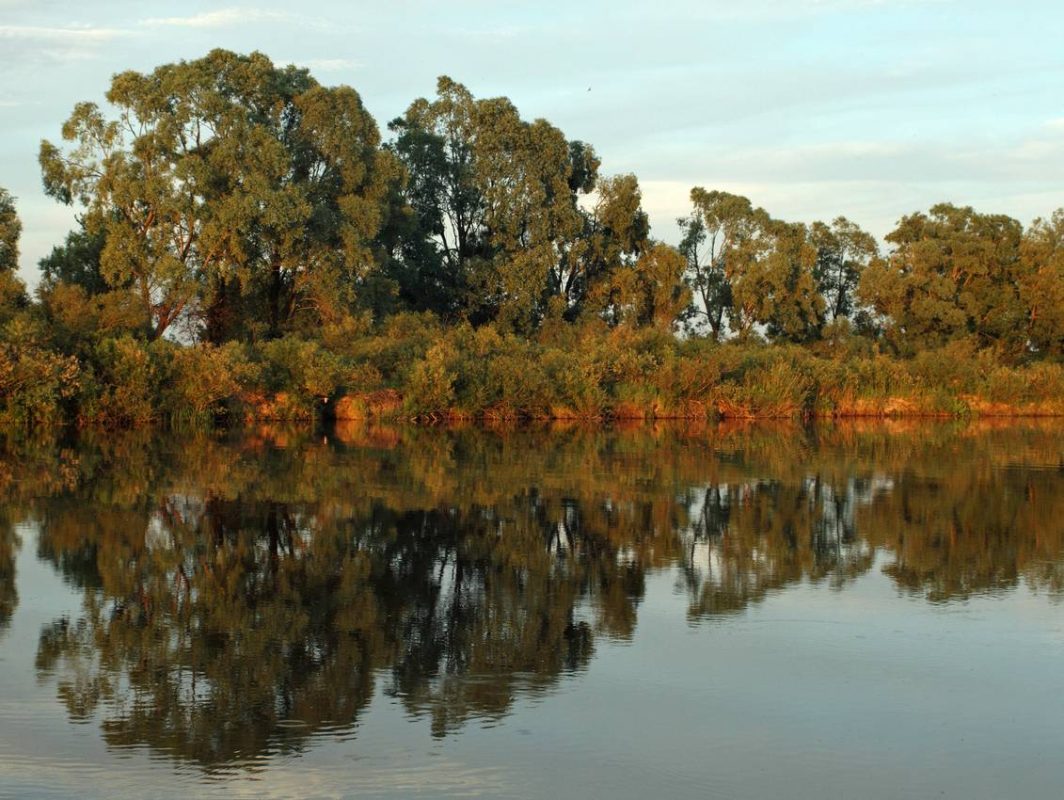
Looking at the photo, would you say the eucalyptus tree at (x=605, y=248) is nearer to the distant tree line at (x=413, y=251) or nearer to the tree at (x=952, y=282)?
the distant tree line at (x=413, y=251)

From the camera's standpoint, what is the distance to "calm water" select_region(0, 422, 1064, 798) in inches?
241

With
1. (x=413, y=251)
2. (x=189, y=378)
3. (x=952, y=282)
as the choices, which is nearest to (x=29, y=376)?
(x=189, y=378)

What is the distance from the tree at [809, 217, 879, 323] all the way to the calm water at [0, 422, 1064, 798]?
4093cm

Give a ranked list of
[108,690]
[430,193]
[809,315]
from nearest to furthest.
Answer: [108,690] → [430,193] → [809,315]

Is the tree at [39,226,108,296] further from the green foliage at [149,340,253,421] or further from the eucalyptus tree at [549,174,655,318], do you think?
the eucalyptus tree at [549,174,655,318]

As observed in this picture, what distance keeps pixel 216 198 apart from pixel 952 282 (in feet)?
105

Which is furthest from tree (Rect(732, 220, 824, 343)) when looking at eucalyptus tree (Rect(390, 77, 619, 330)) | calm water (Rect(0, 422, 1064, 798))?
calm water (Rect(0, 422, 1064, 798))

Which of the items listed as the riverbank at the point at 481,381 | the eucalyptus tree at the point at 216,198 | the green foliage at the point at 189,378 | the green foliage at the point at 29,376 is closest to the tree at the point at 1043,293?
the riverbank at the point at 481,381

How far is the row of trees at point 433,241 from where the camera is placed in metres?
35.8

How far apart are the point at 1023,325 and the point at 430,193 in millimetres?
26775

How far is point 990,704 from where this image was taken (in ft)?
23.9

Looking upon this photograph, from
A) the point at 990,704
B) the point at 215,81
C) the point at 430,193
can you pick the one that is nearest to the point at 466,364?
the point at 215,81

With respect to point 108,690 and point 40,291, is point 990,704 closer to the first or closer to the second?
point 108,690

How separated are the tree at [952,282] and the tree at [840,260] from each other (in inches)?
85.6
